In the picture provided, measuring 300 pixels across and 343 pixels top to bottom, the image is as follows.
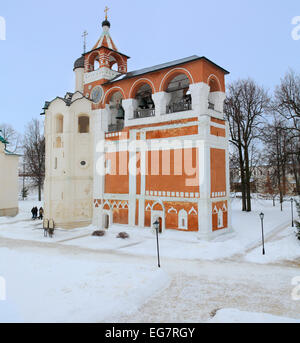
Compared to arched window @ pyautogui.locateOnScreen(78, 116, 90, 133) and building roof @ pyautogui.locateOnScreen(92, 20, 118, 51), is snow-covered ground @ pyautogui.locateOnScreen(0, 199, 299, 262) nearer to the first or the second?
arched window @ pyautogui.locateOnScreen(78, 116, 90, 133)

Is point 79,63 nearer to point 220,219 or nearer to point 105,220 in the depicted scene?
point 105,220

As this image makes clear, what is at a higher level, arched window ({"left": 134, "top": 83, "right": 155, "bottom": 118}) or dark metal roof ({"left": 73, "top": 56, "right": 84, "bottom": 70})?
dark metal roof ({"left": 73, "top": 56, "right": 84, "bottom": 70})

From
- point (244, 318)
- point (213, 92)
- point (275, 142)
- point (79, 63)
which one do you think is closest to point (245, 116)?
point (275, 142)

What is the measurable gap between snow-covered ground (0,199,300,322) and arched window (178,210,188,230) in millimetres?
511

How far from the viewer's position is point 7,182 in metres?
27.5

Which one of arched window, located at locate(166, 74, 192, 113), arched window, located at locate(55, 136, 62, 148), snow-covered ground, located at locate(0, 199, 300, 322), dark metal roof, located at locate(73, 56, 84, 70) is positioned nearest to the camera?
snow-covered ground, located at locate(0, 199, 300, 322)

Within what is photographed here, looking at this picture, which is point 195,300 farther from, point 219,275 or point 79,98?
point 79,98

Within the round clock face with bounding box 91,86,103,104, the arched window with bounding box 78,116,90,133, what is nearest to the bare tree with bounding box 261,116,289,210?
the round clock face with bounding box 91,86,103,104

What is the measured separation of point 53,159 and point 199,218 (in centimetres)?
1273

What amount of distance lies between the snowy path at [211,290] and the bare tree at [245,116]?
1671 centimetres

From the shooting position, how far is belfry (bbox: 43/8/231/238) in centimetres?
1722

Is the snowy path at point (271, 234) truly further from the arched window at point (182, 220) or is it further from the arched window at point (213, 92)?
the arched window at point (213, 92)

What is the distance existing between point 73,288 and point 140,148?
12.0 m

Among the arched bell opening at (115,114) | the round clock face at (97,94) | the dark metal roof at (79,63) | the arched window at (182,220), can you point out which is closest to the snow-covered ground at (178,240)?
the arched window at (182,220)
